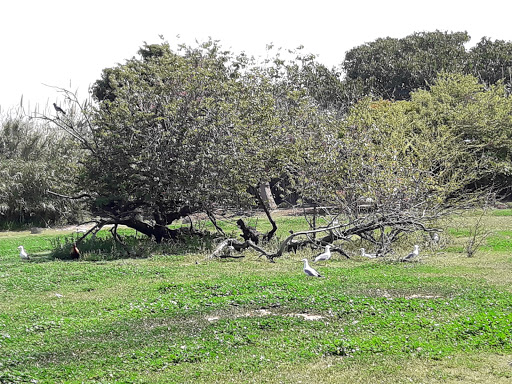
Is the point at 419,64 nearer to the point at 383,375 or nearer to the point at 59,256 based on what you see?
the point at 59,256

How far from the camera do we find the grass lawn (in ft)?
24.4

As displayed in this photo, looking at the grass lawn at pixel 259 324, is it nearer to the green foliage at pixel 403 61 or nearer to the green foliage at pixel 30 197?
the green foliage at pixel 30 197

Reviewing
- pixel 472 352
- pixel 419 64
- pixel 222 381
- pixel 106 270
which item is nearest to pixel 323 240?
pixel 106 270

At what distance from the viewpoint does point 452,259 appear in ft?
53.8

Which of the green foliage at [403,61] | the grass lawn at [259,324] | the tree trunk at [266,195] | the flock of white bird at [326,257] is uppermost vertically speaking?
the green foliage at [403,61]

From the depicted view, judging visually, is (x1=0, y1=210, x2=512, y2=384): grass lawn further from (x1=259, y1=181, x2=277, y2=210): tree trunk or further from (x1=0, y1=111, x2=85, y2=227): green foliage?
(x1=259, y1=181, x2=277, y2=210): tree trunk

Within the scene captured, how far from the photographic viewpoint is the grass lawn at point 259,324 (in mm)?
7445

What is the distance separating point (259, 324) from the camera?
9.25m

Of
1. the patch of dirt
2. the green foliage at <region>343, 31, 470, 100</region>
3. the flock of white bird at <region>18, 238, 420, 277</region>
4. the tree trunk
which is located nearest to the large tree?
the flock of white bird at <region>18, 238, 420, 277</region>

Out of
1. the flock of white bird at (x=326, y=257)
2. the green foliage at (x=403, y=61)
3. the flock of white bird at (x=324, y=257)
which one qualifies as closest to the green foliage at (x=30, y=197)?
the flock of white bird at (x=324, y=257)

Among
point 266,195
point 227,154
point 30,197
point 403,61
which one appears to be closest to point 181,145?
point 227,154

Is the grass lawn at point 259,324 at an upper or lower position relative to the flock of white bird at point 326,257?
lower

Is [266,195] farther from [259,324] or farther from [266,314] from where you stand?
[259,324]

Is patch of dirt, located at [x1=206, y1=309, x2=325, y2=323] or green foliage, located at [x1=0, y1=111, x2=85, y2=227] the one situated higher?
green foliage, located at [x1=0, y1=111, x2=85, y2=227]
